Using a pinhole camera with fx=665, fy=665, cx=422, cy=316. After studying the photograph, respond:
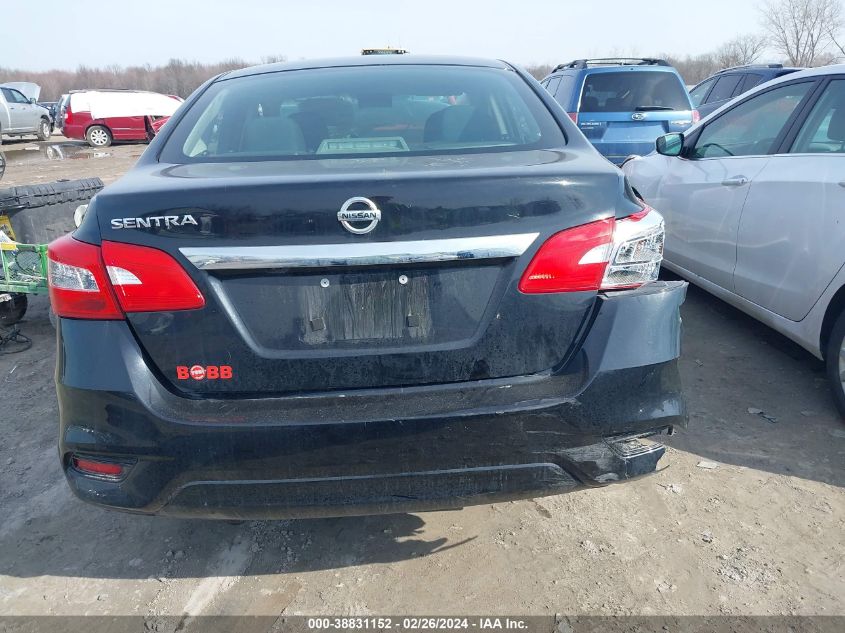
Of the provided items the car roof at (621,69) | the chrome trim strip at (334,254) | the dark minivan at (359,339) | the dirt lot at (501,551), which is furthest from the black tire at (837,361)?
the car roof at (621,69)

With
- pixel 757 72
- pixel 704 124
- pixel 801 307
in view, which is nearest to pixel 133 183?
pixel 801 307

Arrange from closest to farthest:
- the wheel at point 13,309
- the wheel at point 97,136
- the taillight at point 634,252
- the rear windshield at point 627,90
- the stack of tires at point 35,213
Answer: the taillight at point 634,252 < the stack of tires at point 35,213 < the wheel at point 13,309 < the rear windshield at point 627,90 < the wheel at point 97,136

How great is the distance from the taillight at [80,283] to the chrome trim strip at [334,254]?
26cm

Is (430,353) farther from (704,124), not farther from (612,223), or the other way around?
(704,124)

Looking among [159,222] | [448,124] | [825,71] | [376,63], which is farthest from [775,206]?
[159,222]

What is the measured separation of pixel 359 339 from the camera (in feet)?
6.01

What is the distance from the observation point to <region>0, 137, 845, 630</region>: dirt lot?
2219 millimetres

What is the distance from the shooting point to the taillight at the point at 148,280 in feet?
5.87

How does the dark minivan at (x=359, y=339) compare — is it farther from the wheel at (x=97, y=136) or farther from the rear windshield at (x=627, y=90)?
the wheel at (x=97, y=136)

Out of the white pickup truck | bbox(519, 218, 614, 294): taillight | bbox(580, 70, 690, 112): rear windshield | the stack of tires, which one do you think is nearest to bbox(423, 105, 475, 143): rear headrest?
bbox(519, 218, 614, 294): taillight

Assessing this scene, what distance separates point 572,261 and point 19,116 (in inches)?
1057

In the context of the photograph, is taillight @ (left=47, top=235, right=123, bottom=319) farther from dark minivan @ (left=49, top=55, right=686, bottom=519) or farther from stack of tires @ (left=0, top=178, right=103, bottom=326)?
stack of tires @ (left=0, top=178, right=103, bottom=326)

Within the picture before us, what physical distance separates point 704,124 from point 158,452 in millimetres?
4142

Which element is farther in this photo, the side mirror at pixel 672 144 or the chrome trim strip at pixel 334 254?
the side mirror at pixel 672 144
